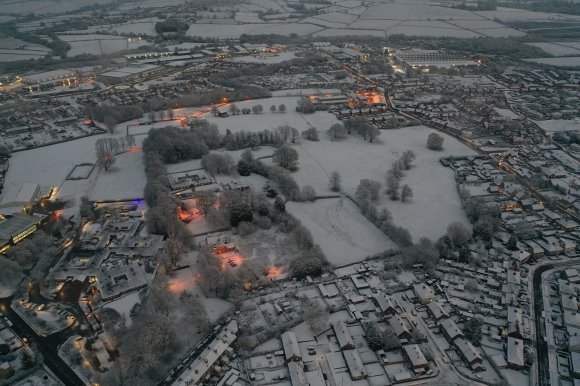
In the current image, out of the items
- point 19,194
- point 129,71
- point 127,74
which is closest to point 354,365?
point 19,194

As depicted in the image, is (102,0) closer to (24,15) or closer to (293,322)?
(24,15)

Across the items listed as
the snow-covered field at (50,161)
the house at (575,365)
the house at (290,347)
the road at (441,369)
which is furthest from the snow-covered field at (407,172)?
the snow-covered field at (50,161)

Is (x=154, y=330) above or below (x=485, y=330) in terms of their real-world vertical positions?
above

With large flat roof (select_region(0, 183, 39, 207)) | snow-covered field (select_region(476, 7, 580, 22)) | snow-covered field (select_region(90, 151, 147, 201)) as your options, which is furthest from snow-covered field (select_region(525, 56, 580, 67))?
large flat roof (select_region(0, 183, 39, 207))

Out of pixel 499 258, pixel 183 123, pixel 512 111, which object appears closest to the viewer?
pixel 499 258

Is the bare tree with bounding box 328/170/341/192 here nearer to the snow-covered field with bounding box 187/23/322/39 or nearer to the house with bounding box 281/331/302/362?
the house with bounding box 281/331/302/362

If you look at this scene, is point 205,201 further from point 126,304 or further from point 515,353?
point 515,353

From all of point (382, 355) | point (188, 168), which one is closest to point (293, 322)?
point (382, 355)
